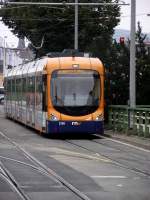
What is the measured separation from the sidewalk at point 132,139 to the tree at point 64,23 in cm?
1932

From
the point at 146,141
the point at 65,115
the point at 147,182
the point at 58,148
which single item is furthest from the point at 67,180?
the point at 65,115

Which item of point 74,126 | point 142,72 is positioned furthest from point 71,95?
point 142,72

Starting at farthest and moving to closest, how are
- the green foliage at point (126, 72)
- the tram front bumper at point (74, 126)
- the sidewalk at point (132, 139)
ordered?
the green foliage at point (126, 72) < the tram front bumper at point (74, 126) < the sidewalk at point (132, 139)

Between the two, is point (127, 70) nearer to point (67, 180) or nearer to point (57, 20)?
point (57, 20)

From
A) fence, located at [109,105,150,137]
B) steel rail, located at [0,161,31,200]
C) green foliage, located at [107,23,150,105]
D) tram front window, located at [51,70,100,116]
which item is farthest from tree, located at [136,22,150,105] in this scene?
steel rail, located at [0,161,31,200]

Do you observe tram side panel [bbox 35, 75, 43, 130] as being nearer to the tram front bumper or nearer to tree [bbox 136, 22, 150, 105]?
the tram front bumper

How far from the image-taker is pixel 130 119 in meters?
30.8

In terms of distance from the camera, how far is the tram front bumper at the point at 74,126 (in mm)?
29156

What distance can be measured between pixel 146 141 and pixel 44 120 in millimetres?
4671

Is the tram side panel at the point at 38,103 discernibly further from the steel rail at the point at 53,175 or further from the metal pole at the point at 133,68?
the steel rail at the point at 53,175

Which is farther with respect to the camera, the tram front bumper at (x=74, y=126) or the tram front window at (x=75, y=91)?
the tram front window at (x=75, y=91)

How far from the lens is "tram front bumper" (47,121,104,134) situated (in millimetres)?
29156

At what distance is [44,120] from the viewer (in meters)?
29.8

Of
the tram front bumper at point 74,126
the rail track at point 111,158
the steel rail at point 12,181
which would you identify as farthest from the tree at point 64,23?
the steel rail at point 12,181
